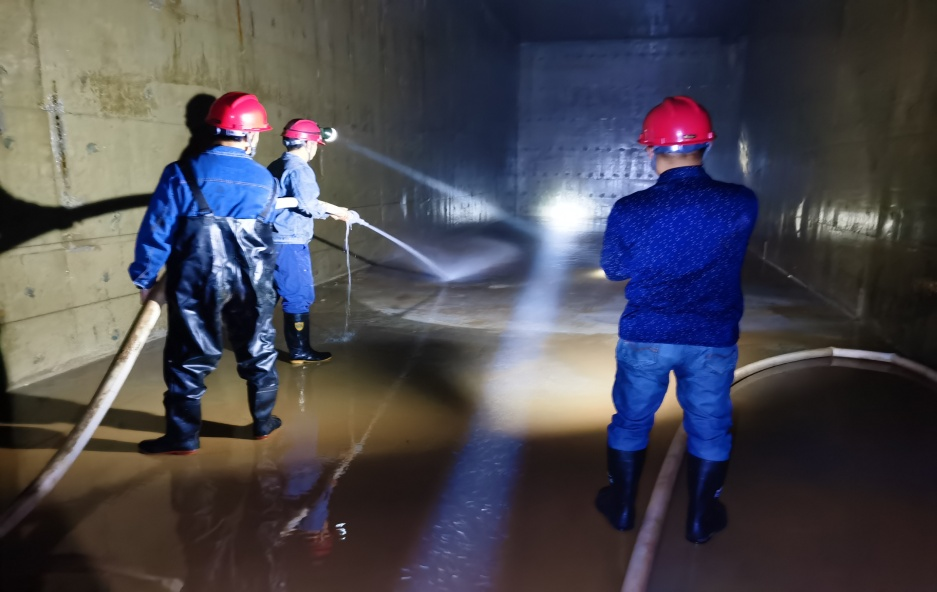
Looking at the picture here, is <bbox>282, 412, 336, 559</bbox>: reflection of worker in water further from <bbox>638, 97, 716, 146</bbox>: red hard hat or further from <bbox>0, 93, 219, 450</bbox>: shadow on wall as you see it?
<bbox>638, 97, 716, 146</bbox>: red hard hat

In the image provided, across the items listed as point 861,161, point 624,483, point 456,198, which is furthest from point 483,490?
point 456,198

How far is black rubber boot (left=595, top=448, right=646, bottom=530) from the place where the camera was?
2.20 m

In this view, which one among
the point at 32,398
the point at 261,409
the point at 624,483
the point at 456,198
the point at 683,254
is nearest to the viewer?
the point at 683,254

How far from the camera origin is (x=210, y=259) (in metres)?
2.56

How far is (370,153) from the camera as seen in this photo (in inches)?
306

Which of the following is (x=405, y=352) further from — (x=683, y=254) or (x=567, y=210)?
(x=567, y=210)

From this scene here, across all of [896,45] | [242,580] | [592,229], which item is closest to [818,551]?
[242,580]

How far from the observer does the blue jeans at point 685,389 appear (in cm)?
201

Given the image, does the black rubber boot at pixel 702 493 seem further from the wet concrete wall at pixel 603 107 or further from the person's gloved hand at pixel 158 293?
the wet concrete wall at pixel 603 107

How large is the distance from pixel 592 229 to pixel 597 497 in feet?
37.3

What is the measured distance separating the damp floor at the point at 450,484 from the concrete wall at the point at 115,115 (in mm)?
488

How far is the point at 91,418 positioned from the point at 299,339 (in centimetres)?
162

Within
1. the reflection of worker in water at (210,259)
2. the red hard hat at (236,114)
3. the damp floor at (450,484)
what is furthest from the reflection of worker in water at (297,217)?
the red hard hat at (236,114)

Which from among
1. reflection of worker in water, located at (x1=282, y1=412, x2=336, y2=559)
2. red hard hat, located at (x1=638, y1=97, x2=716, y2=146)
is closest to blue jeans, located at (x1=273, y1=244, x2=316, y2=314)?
reflection of worker in water, located at (x1=282, y1=412, x2=336, y2=559)
